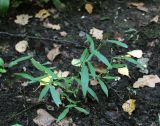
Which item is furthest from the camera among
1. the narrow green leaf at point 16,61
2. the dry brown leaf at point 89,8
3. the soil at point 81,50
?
the dry brown leaf at point 89,8

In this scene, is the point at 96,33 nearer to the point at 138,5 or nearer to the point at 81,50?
the point at 81,50

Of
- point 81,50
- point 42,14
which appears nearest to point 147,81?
point 81,50

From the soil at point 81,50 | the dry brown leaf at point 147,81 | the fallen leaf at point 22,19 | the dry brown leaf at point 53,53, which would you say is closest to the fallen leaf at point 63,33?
the soil at point 81,50

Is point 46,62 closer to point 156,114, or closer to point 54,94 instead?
point 54,94

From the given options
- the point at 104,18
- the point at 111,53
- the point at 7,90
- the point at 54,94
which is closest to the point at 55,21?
the point at 104,18

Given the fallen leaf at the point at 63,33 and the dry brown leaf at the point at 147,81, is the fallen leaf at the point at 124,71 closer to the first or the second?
the dry brown leaf at the point at 147,81

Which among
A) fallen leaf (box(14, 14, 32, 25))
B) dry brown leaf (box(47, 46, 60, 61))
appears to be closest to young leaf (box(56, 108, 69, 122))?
dry brown leaf (box(47, 46, 60, 61))
